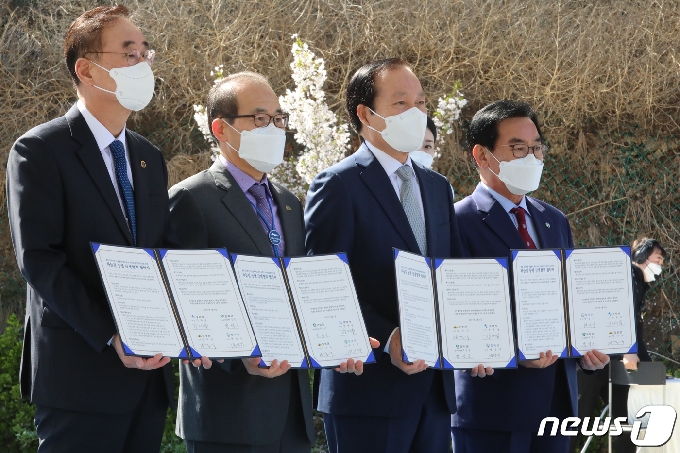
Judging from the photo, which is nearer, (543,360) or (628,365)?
(543,360)

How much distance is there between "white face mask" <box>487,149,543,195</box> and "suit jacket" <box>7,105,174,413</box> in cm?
172

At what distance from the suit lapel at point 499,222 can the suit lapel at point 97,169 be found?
159 cm

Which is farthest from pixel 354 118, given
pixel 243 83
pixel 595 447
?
pixel 595 447

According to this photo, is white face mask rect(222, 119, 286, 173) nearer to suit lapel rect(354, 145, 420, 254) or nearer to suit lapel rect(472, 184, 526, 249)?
suit lapel rect(354, 145, 420, 254)

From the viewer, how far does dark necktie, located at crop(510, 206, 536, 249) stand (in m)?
3.89

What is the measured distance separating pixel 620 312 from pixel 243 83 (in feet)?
5.87

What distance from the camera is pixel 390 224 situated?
11.2ft

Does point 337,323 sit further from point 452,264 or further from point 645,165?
point 645,165

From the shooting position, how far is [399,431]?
328cm

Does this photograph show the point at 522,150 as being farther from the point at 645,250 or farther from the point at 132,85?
the point at 645,250

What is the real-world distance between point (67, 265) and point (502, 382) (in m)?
1.81

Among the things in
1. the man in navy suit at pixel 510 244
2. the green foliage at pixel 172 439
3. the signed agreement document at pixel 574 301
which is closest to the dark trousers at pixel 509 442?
the man in navy suit at pixel 510 244

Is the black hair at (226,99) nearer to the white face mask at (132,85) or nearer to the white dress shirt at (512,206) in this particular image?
the white face mask at (132,85)

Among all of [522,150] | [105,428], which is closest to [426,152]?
[522,150]
